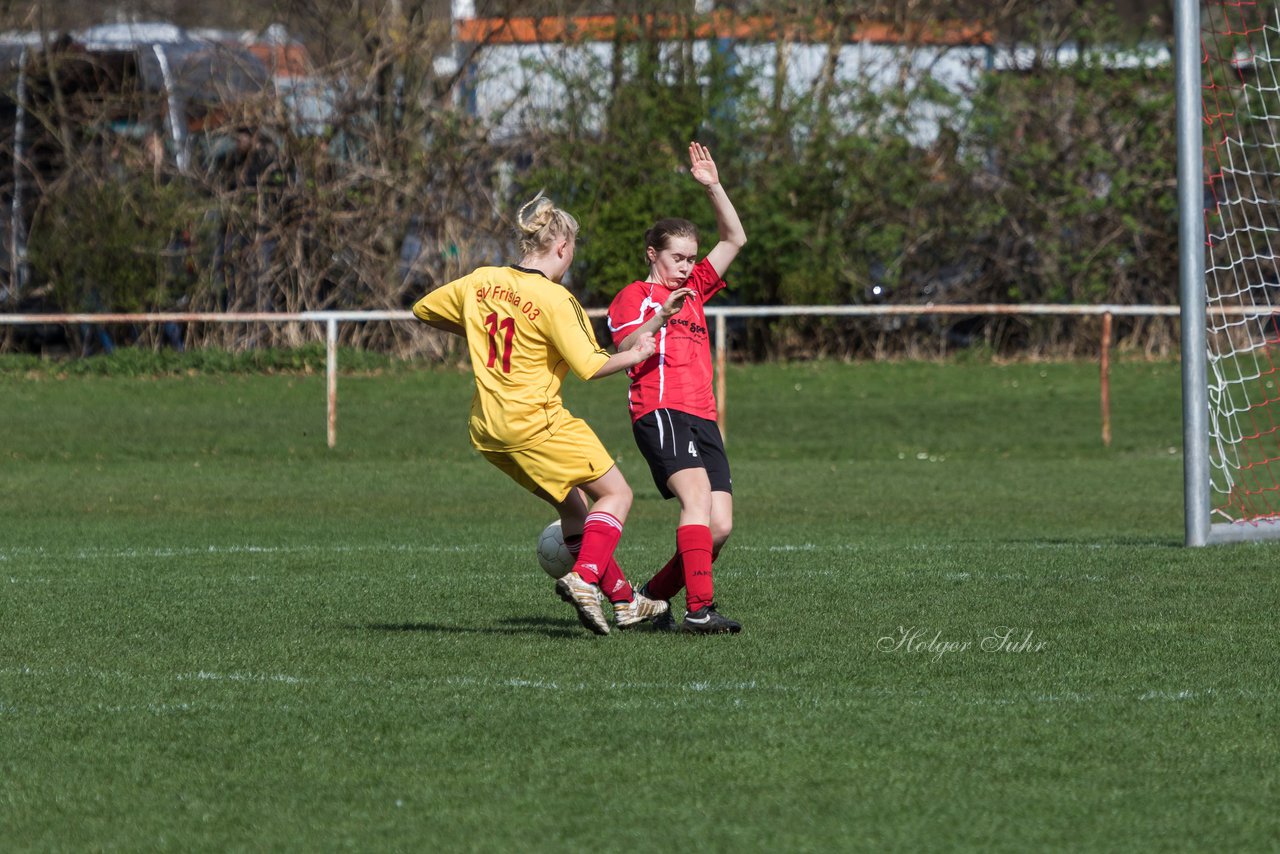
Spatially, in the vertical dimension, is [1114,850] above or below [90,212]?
Result: below

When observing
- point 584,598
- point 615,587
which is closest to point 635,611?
point 615,587

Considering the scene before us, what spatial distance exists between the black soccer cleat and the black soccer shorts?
0.48m

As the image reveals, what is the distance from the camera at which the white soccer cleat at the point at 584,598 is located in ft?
21.4

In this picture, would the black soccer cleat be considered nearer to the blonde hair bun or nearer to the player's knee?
the player's knee

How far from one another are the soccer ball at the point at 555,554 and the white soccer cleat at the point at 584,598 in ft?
1.49

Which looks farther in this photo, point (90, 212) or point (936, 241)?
point (936, 241)

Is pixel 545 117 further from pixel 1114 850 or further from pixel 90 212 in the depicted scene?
pixel 1114 850

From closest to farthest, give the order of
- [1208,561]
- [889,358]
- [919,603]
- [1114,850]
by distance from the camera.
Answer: [1114,850], [919,603], [1208,561], [889,358]

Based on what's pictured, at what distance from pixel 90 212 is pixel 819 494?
10868 mm

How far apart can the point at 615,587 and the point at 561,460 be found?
1.81ft

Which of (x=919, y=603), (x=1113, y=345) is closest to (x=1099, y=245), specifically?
(x=1113, y=345)

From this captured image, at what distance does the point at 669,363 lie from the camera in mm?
7062

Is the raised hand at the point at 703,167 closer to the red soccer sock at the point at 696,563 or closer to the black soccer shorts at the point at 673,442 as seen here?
the black soccer shorts at the point at 673,442

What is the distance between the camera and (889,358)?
2236cm
